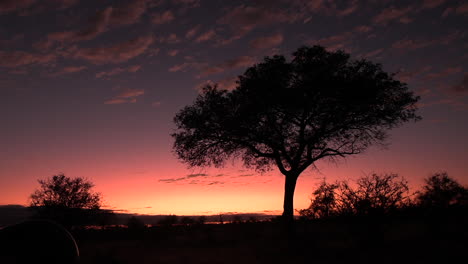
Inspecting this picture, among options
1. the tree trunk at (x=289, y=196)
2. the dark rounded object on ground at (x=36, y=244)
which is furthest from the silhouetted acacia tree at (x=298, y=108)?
the dark rounded object on ground at (x=36, y=244)

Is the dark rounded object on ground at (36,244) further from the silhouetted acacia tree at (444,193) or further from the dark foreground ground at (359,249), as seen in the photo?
the silhouetted acacia tree at (444,193)

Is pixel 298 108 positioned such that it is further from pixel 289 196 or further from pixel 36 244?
pixel 36 244

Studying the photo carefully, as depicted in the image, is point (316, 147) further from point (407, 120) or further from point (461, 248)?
point (461, 248)

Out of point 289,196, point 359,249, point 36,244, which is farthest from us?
point 289,196

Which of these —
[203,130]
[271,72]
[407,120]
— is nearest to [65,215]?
[203,130]

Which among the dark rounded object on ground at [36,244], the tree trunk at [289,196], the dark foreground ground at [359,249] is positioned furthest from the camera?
the tree trunk at [289,196]

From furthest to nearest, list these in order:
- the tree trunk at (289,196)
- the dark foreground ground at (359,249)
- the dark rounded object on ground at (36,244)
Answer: the tree trunk at (289,196)
the dark foreground ground at (359,249)
the dark rounded object on ground at (36,244)

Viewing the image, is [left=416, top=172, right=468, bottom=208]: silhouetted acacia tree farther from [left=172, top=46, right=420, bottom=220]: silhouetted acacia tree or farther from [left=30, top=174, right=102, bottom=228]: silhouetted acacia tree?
[left=30, top=174, right=102, bottom=228]: silhouetted acacia tree

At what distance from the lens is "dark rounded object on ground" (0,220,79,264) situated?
410 inches

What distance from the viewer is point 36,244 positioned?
1066 centimetres

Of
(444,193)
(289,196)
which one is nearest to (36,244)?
(289,196)

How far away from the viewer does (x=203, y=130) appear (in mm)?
25484

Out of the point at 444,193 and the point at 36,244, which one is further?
the point at 444,193

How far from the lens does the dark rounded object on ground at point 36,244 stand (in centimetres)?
1041
